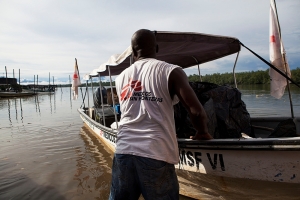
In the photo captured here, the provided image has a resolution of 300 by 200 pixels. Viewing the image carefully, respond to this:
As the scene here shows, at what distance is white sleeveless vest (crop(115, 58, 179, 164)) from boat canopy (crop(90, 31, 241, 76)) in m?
1.72

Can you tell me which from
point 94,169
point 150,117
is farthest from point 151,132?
point 94,169

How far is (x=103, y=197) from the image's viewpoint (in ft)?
15.3

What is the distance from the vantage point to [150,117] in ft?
6.42

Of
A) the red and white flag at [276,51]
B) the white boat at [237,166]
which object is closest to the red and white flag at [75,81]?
the white boat at [237,166]

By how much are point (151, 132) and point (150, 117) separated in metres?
0.12

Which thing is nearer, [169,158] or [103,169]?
[169,158]

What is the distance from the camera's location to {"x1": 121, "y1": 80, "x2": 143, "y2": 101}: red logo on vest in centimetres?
205

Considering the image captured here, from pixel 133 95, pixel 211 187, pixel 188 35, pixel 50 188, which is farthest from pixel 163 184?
pixel 50 188

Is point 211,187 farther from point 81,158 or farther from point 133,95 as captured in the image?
point 81,158

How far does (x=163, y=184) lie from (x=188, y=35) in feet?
8.71

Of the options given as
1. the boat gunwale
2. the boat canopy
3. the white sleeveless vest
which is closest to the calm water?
the boat gunwale

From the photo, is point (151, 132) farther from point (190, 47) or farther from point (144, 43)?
point (190, 47)

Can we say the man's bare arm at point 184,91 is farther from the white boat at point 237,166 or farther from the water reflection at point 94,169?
the water reflection at point 94,169

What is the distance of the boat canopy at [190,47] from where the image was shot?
3.85 m
